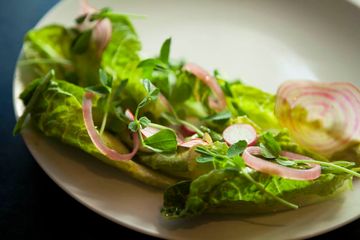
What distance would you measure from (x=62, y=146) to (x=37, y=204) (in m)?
0.12

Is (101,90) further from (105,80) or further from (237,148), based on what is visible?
(237,148)

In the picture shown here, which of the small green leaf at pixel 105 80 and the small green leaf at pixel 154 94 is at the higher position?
the small green leaf at pixel 154 94

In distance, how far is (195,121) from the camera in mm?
1061

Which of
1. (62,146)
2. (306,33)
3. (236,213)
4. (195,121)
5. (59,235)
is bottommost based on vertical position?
(59,235)

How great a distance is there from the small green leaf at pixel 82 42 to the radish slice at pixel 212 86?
0.76ft

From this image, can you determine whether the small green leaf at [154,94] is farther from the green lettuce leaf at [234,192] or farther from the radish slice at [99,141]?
the green lettuce leaf at [234,192]

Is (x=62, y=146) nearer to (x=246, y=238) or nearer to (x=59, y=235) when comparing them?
(x=59, y=235)

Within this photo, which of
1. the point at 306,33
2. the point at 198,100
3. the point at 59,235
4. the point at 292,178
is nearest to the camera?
the point at 292,178

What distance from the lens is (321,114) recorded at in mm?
1008

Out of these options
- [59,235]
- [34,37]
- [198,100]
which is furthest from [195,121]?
[34,37]

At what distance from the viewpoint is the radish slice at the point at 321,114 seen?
0.97 meters

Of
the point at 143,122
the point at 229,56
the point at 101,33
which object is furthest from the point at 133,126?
the point at 229,56

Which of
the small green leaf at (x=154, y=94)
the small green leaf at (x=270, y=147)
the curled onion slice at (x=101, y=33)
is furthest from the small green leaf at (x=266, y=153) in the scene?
the curled onion slice at (x=101, y=33)

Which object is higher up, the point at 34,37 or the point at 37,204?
the point at 34,37
